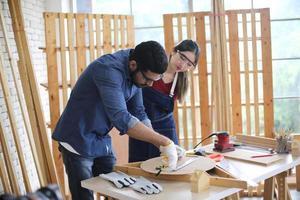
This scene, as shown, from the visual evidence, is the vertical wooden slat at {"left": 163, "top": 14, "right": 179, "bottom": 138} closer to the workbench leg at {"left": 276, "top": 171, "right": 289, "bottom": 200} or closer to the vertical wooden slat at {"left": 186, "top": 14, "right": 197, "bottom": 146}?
the vertical wooden slat at {"left": 186, "top": 14, "right": 197, "bottom": 146}

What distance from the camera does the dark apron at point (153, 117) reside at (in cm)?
262

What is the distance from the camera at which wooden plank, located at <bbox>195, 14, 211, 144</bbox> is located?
3.63m

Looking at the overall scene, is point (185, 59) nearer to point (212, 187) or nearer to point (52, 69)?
point (212, 187)

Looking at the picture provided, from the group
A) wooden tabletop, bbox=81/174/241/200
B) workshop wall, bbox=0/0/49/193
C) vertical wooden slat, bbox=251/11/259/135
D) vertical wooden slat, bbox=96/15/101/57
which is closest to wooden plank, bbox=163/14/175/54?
vertical wooden slat, bbox=96/15/101/57

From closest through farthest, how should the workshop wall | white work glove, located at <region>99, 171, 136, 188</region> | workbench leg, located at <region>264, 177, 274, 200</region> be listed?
1. white work glove, located at <region>99, 171, 136, 188</region>
2. workbench leg, located at <region>264, 177, 274, 200</region>
3. the workshop wall

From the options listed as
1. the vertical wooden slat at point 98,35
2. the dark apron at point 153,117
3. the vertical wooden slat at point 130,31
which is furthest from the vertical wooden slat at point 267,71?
the vertical wooden slat at point 98,35

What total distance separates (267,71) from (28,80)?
209 cm

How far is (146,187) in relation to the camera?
1.71 metres

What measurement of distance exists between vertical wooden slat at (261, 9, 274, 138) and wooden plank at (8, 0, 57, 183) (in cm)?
196

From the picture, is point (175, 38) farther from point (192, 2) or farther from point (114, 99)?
point (114, 99)

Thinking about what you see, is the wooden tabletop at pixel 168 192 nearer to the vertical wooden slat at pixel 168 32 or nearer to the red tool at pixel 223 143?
the red tool at pixel 223 143

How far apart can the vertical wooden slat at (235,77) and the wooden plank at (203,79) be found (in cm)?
24

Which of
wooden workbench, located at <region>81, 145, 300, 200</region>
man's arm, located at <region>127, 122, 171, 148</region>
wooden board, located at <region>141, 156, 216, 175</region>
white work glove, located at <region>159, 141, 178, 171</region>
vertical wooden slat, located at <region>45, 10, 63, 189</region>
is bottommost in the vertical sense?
wooden workbench, located at <region>81, 145, 300, 200</region>

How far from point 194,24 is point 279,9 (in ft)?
3.35
